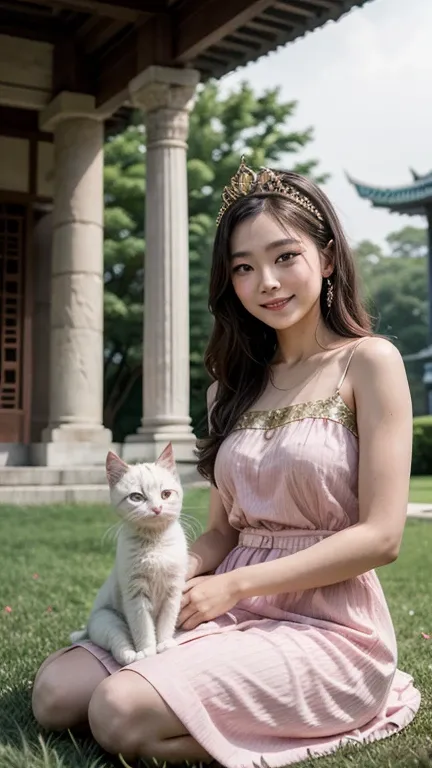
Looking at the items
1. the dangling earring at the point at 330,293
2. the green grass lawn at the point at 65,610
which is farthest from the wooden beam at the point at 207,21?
the dangling earring at the point at 330,293

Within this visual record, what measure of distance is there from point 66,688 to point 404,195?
28.6m

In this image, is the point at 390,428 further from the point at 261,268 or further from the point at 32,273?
the point at 32,273

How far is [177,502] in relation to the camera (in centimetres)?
246

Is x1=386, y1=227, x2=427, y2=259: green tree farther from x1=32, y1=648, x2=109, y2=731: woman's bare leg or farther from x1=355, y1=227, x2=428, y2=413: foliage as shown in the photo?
x1=32, y1=648, x2=109, y2=731: woman's bare leg

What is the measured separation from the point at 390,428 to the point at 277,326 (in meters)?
0.46

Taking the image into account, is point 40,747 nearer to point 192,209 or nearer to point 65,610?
point 65,610

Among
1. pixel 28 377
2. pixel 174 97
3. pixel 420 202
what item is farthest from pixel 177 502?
pixel 420 202

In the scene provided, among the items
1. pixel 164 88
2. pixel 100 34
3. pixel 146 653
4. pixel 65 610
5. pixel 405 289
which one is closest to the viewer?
pixel 146 653

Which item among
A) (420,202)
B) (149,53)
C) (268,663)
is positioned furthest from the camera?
(420,202)

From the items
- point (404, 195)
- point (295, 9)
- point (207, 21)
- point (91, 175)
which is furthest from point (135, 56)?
point (404, 195)

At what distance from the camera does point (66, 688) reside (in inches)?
98.7

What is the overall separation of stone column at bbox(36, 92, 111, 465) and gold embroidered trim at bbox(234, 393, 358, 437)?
30.1 ft

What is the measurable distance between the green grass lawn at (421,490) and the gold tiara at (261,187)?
37.7ft

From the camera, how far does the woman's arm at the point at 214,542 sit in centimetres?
280
